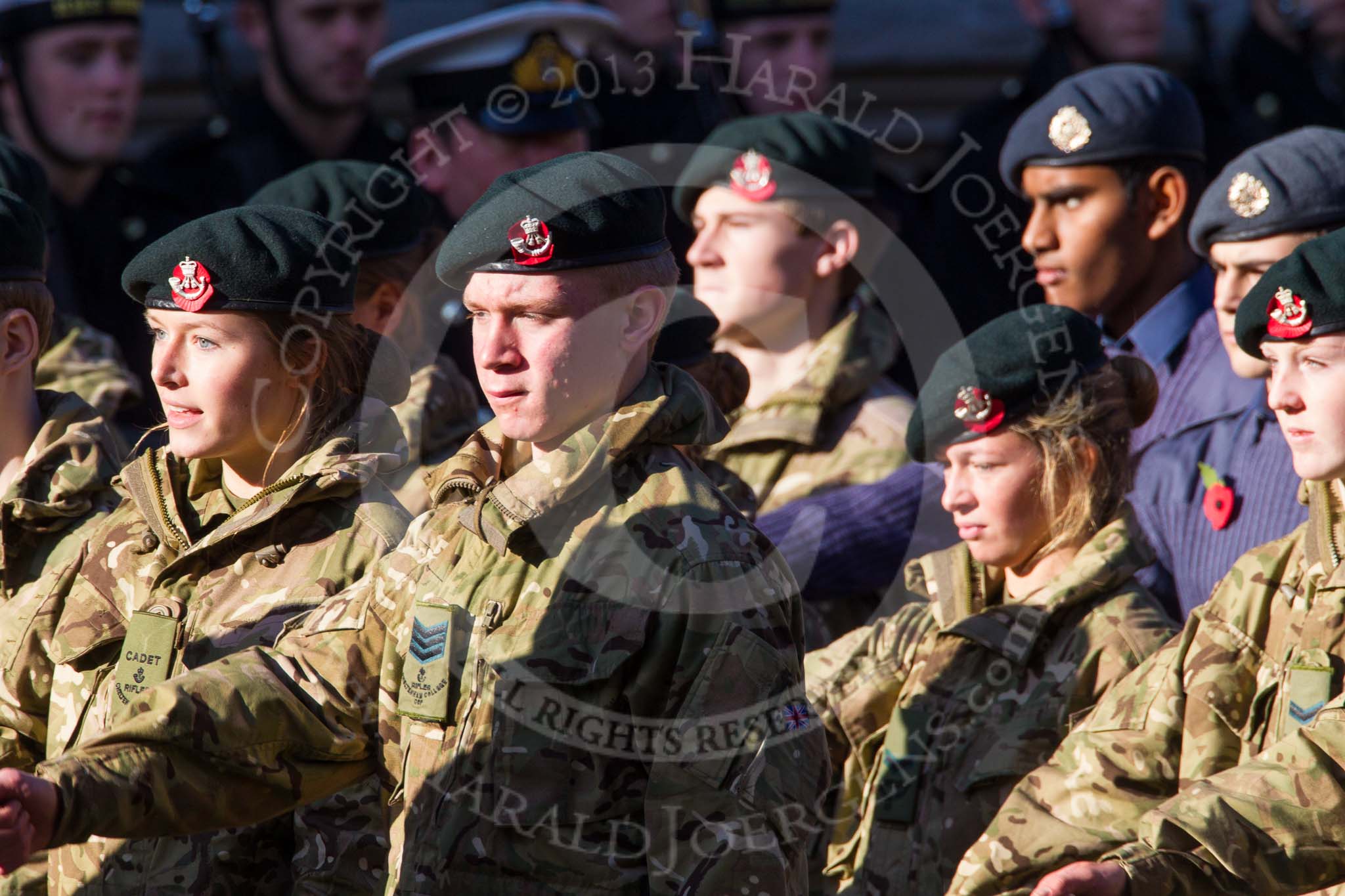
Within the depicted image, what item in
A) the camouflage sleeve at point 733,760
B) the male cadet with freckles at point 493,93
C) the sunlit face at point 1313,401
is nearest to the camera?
the camouflage sleeve at point 733,760

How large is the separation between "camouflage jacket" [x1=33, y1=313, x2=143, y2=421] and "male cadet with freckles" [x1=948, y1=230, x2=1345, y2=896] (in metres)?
3.11

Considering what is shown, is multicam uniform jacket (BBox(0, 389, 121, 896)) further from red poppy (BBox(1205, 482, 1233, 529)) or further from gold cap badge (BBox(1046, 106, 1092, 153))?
gold cap badge (BBox(1046, 106, 1092, 153))

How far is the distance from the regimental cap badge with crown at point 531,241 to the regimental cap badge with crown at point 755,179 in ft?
8.17

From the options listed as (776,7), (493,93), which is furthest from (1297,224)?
(776,7)

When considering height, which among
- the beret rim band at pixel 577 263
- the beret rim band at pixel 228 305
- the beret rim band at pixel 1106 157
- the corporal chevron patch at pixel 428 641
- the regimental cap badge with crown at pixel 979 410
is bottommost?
the corporal chevron patch at pixel 428 641

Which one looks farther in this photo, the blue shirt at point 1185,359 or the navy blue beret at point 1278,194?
the blue shirt at point 1185,359

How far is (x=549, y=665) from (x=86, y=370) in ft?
10.5

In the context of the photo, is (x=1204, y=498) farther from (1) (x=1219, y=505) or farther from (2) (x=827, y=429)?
(2) (x=827, y=429)

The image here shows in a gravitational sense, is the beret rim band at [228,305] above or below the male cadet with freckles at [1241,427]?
above

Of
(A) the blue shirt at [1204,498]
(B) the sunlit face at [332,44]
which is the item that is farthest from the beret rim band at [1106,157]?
(B) the sunlit face at [332,44]

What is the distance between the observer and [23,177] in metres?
5.59

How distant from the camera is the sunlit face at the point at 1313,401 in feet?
11.5

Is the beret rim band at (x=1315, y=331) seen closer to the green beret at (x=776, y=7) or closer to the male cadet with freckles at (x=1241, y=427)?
the male cadet with freckles at (x=1241, y=427)

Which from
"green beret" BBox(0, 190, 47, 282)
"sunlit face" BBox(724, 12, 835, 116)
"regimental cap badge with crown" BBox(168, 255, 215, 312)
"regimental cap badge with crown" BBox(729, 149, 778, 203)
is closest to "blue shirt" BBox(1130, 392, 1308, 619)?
"regimental cap badge with crown" BBox(729, 149, 778, 203)
